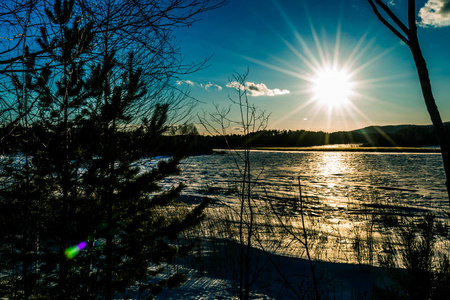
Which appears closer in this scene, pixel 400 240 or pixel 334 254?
pixel 334 254

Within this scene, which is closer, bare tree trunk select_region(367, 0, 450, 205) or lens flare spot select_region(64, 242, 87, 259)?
bare tree trunk select_region(367, 0, 450, 205)

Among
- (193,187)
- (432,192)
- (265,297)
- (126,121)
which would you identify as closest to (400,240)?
(265,297)

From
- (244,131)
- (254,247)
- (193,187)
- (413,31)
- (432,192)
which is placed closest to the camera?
(413,31)

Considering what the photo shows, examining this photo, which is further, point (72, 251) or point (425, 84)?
point (72, 251)

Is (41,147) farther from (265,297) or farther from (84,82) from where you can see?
(265,297)

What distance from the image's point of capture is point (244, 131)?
3010mm

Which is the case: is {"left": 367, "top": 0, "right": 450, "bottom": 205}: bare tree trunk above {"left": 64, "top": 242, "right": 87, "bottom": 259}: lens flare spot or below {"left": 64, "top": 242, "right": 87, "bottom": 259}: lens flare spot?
above

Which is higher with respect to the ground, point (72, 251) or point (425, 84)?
point (425, 84)

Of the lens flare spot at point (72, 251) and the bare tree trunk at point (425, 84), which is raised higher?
the bare tree trunk at point (425, 84)

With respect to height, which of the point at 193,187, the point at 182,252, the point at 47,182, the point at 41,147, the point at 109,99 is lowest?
the point at 193,187

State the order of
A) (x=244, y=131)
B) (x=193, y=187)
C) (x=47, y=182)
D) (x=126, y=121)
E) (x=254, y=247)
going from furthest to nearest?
(x=193, y=187) → (x=254, y=247) → (x=126, y=121) → (x=47, y=182) → (x=244, y=131)

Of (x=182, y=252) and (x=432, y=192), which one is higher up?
(x=182, y=252)

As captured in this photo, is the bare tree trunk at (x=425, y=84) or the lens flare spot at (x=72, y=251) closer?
the bare tree trunk at (x=425, y=84)

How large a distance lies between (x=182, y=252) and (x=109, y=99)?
229 centimetres
